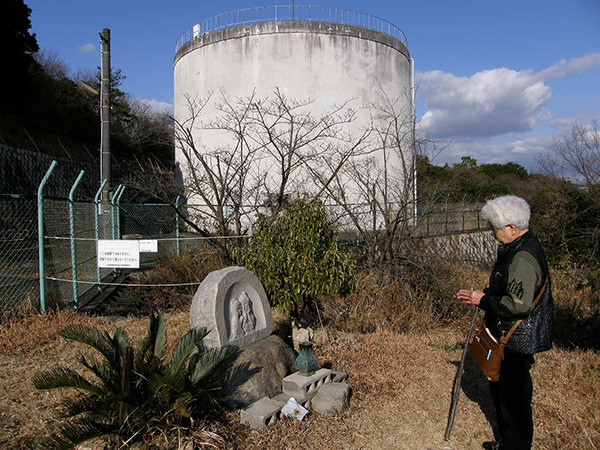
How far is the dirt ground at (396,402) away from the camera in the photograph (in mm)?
3473

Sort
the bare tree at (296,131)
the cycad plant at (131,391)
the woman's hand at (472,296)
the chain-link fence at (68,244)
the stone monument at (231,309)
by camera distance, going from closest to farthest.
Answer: the cycad plant at (131,391), the woman's hand at (472,296), the stone monument at (231,309), the chain-link fence at (68,244), the bare tree at (296,131)

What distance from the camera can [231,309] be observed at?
429 cm

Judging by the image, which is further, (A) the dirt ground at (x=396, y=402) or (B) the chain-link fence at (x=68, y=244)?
(B) the chain-link fence at (x=68, y=244)

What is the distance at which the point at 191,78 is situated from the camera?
1692cm

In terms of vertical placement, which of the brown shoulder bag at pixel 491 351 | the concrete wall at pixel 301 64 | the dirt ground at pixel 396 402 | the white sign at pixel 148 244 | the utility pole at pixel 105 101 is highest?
the concrete wall at pixel 301 64

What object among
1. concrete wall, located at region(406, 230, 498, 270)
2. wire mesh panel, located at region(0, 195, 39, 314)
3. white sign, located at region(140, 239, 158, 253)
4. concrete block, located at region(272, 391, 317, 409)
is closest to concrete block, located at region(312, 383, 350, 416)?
concrete block, located at region(272, 391, 317, 409)

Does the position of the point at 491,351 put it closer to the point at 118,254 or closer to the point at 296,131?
the point at 118,254

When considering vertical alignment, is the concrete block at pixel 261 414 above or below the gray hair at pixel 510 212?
below

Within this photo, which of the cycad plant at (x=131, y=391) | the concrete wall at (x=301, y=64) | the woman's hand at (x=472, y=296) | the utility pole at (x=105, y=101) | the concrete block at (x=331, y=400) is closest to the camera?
the cycad plant at (x=131, y=391)

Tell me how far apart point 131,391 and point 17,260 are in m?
8.13

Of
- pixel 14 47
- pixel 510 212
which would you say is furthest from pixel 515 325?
pixel 14 47

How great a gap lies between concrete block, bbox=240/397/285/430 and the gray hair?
225 centimetres

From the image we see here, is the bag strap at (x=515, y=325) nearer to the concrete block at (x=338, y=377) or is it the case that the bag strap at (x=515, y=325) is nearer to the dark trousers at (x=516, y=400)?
the dark trousers at (x=516, y=400)

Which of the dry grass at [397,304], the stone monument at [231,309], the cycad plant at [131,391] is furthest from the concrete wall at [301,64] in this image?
the cycad plant at [131,391]
